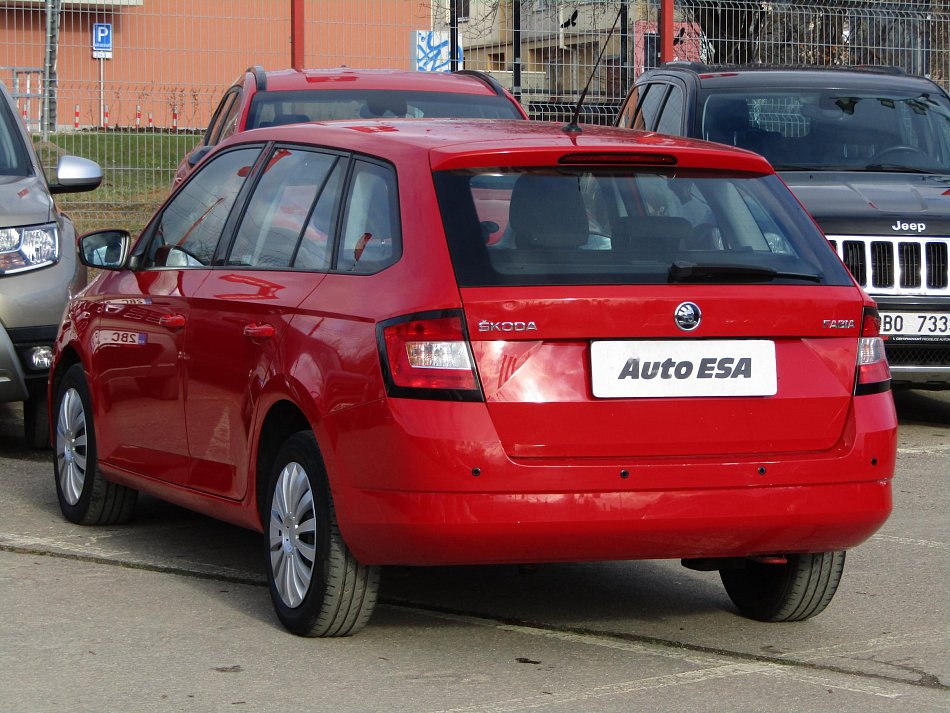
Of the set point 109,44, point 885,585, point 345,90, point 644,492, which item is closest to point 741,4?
point 109,44

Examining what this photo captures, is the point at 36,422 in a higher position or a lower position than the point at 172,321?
lower

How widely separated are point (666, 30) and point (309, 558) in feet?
44.9

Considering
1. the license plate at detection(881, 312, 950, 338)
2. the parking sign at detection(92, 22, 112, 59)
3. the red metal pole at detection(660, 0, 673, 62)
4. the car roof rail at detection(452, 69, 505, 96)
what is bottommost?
the license plate at detection(881, 312, 950, 338)

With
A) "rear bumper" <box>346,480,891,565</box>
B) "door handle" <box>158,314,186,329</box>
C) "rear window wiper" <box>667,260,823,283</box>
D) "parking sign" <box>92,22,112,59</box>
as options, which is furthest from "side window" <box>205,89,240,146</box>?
"rear bumper" <box>346,480,891,565</box>

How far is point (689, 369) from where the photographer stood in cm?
487

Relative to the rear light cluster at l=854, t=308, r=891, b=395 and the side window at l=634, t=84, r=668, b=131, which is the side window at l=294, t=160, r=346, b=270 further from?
the side window at l=634, t=84, r=668, b=131

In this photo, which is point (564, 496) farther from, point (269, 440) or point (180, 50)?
point (180, 50)

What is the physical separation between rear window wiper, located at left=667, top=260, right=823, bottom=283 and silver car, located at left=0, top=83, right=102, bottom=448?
15.1 feet

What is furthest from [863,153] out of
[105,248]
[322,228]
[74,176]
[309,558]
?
[309,558]

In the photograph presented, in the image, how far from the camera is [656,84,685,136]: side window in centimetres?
1133

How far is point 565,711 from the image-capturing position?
458 centimetres

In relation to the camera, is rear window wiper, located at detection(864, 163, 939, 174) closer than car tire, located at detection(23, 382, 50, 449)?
No

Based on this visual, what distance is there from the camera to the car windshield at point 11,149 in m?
9.54

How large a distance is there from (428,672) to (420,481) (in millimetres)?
600
